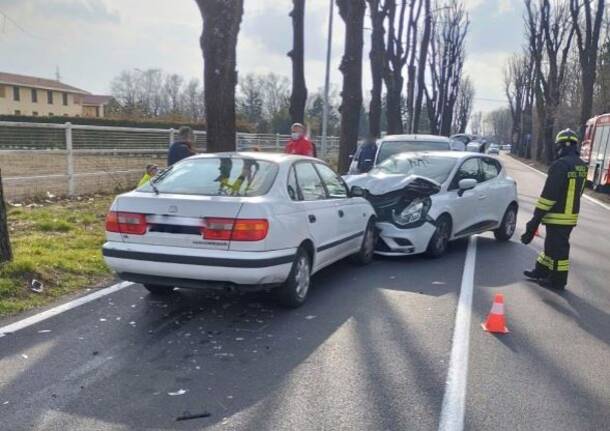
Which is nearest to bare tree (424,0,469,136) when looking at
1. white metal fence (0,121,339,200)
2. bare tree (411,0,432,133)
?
bare tree (411,0,432,133)

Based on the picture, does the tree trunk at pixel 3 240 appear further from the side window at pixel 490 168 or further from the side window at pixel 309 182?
the side window at pixel 490 168

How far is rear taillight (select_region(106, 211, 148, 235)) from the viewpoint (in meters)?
5.20

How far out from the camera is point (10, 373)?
157 inches

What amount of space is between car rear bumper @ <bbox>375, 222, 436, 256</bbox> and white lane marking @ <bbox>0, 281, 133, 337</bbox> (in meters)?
3.65

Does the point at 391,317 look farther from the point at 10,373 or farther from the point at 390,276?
the point at 10,373

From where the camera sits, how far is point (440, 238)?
27.6 ft

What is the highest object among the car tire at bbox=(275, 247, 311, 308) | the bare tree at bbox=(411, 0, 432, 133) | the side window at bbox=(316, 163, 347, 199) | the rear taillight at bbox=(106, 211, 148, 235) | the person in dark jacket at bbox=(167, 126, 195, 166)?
the bare tree at bbox=(411, 0, 432, 133)

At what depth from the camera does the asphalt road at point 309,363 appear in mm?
3510

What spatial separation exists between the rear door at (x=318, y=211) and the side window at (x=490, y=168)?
4.34m

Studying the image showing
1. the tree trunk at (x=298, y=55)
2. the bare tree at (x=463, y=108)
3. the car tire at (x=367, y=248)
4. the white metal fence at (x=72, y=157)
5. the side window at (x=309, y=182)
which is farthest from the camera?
the bare tree at (x=463, y=108)

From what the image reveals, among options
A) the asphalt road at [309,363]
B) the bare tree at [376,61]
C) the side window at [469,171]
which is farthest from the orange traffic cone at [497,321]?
the bare tree at [376,61]

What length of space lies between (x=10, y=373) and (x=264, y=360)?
1791 mm

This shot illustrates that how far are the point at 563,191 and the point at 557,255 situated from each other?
2.53 feet

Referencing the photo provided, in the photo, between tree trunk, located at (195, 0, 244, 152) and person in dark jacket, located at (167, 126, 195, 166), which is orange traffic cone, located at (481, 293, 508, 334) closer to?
person in dark jacket, located at (167, 126, 195, 166)
